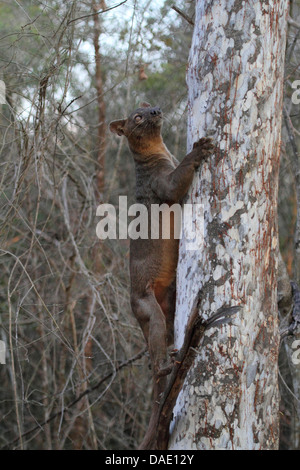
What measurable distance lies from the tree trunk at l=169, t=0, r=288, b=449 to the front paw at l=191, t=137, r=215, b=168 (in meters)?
0.04

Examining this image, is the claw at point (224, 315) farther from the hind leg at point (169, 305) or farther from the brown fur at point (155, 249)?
the hind leg at point (169, 305)

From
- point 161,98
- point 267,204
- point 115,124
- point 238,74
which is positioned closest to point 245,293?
point 267,204

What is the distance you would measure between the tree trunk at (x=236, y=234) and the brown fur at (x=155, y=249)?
0.90 ft

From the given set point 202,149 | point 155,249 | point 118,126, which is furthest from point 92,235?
point 202,149

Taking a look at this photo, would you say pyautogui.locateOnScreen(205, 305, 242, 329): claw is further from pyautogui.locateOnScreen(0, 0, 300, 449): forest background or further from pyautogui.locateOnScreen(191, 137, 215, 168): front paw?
pyautogui.locateOnScreen(0, 0, 300, 449): forest background

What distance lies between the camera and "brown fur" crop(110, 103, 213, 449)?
142 inches

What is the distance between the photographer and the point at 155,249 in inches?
169

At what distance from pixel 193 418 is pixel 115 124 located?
3.02 metres

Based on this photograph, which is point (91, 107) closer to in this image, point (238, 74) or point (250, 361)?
point (238, 74)

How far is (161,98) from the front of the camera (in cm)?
647

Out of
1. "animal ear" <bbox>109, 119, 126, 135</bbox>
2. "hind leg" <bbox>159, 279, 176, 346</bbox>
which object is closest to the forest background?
"animal ear" <bbox>109, 119, 126, 135</bbox>

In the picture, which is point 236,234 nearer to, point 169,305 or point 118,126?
point 169,305

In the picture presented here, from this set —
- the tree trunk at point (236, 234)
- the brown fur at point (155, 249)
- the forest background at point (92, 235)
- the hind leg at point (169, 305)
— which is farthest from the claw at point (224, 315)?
the forest background at point (92, 235)

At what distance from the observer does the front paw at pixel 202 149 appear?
3172 mm
